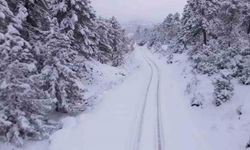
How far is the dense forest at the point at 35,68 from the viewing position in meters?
13.9

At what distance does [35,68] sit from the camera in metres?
14.7

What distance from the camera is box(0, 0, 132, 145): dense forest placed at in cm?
1385

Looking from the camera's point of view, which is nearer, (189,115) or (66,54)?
(66,54)

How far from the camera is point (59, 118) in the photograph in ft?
61.8

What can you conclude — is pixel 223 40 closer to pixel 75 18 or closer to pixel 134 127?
pixel 75 18

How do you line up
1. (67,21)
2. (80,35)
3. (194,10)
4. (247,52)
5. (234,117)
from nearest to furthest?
(234,117)
(247,52)
(67,21)
(80,35)
(194,10)

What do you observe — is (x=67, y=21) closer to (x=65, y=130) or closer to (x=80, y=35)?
(x=80, y=35)

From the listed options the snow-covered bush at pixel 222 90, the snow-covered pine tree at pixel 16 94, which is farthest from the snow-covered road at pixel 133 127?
the snow-covered bush at pixel 222 90

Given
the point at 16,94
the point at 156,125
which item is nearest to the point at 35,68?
the point at 16,94

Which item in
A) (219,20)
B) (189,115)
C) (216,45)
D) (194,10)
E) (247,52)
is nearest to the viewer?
(189,115)

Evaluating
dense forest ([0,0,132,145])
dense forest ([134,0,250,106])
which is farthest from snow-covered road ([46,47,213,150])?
dense forest ([134,0,250,106])

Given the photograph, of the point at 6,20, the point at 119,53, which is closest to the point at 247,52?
the point at 6,20

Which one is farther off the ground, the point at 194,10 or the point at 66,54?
the point at 194,10

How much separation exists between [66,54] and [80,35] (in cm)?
1014
